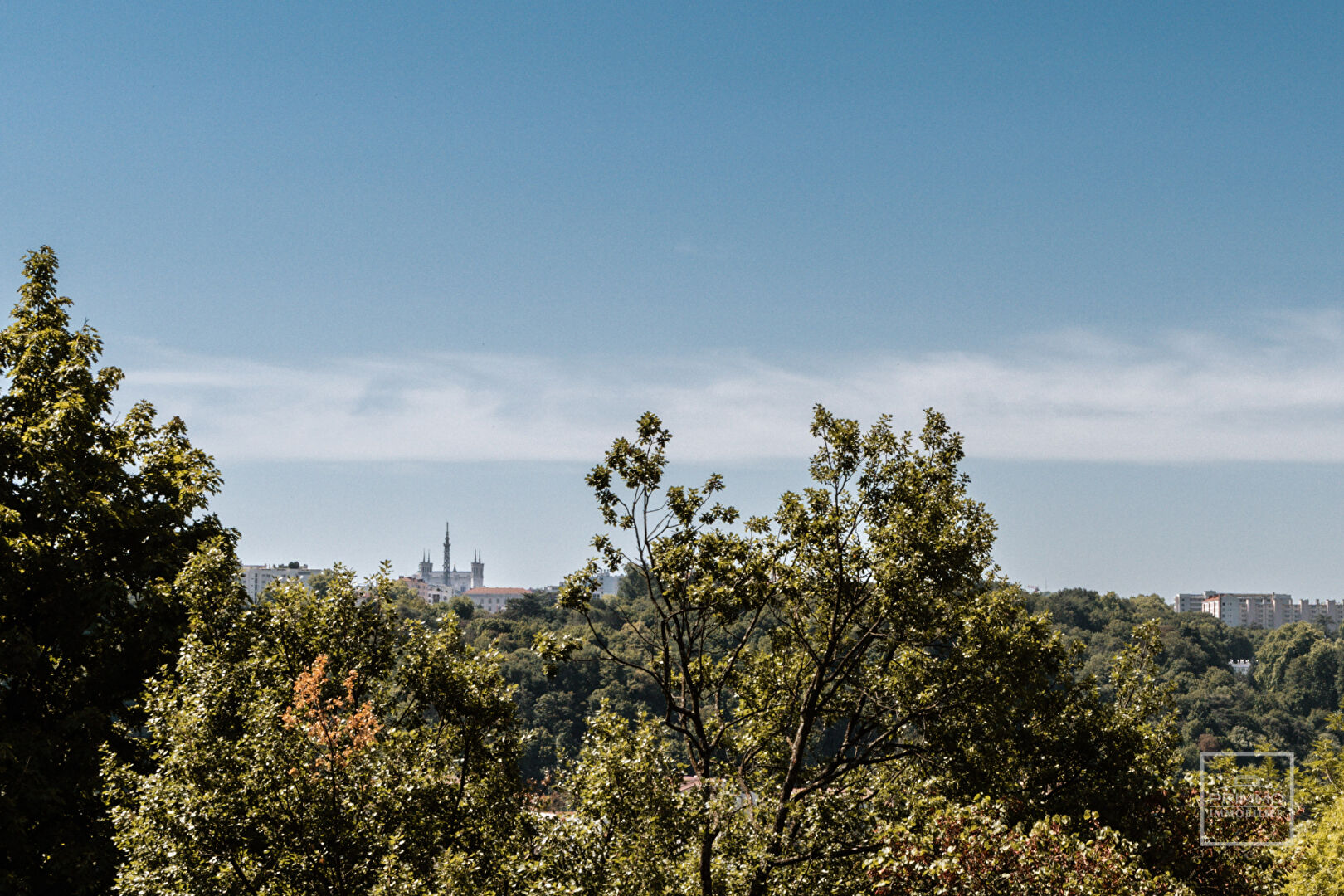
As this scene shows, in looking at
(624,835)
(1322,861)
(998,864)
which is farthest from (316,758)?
(1322,861)

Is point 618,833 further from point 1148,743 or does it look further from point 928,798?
point 1148,743

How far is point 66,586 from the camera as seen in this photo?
1605 centimetres

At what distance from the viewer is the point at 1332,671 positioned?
343 feet

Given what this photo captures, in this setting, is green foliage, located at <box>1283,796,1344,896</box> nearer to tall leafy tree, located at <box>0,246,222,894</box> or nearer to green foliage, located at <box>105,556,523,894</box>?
green foliage, located at <box>105,556,523,894</box>

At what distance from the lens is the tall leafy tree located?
14.3 meters

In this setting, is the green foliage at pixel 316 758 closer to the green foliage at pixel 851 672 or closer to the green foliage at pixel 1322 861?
the green foliage at pixel 851 672

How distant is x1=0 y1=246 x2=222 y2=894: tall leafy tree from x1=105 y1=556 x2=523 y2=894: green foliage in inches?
52.6

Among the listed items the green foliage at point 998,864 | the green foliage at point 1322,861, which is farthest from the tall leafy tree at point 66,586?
the green foliage at point 1322,861

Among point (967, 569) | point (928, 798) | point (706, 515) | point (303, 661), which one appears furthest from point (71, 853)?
point (967, 569)

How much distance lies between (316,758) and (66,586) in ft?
25.4

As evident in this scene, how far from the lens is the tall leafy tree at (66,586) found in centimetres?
1430

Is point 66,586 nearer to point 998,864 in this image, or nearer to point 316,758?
point 316,758

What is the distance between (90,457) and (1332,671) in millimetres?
117345

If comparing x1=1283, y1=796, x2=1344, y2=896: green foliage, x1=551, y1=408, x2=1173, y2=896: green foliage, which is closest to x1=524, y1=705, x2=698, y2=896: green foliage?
x1=551, y1=408, x2=1173, y2=896: green foliage
